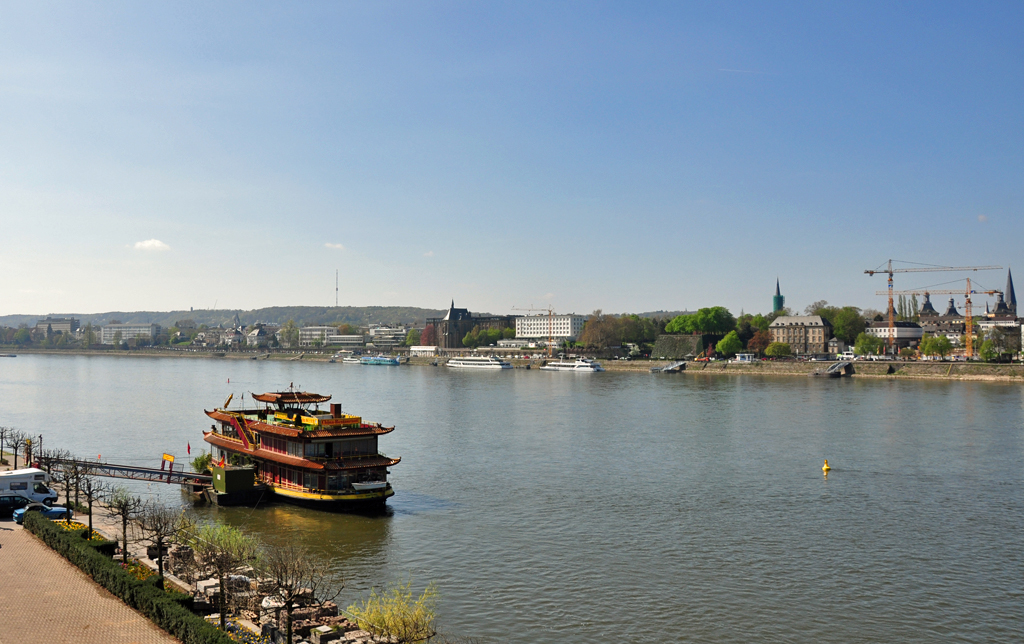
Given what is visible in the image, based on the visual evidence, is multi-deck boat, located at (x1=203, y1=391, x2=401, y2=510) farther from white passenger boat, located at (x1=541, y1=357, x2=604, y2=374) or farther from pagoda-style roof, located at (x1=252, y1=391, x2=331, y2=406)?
white passenger boat, located at (x1=541, y1=357, x2=604, y2=374)

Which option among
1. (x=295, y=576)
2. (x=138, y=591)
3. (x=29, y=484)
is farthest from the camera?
(x=29, y=484)

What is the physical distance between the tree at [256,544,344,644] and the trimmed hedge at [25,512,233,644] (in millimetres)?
1818

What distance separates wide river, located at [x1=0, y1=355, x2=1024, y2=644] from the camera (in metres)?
23.8

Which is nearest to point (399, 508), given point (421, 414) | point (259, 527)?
point (259, 527)

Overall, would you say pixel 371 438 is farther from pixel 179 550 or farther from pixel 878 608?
pixel 878 608

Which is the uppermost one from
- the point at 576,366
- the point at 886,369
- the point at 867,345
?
the point at 867,345

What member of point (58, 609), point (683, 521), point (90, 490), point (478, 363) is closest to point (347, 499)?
point (90, 490)

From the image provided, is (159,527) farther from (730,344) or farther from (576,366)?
(730,344)

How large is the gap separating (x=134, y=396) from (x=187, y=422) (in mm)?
31995

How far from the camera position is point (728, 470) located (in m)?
45.5

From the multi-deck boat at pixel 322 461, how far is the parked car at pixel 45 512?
369 inches

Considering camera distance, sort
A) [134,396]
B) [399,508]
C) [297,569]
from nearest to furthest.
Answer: [297,569] → [399,508] → [134,396]

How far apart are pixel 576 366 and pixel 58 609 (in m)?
151

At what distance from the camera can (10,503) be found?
30.2m
